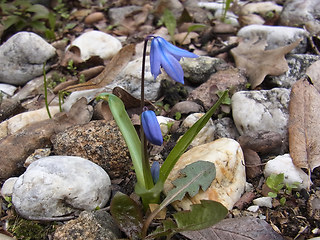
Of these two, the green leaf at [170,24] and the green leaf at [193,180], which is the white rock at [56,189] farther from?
the green leaf at [170,24]

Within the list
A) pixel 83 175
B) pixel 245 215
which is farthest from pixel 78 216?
pixel 245 215

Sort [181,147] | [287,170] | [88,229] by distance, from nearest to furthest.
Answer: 1. [88,229]
2. [181,147]
3. [287,170]

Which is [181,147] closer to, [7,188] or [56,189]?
[56,189]

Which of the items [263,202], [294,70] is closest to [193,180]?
[263,202]

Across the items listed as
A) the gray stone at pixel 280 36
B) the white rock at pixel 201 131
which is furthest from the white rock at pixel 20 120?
the gray stone at pixel 280 36

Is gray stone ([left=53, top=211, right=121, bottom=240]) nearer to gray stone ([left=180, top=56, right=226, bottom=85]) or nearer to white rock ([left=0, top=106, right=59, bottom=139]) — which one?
white rock ([left=0, top=106, right=59, bottom=139])

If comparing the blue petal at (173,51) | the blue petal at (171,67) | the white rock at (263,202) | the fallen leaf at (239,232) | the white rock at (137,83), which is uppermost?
the blue petal at (173,51)

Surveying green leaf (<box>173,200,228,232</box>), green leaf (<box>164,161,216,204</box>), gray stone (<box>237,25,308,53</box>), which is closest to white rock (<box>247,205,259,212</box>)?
green leaf (<box>164,161,216,204</box>)
